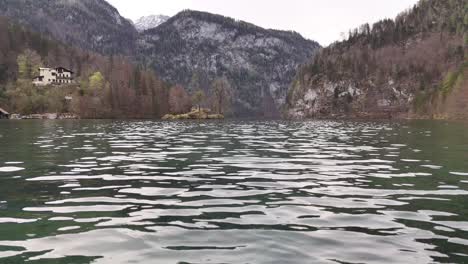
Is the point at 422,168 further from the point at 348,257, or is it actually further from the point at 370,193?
the point at 348,257

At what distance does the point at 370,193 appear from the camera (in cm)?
1496

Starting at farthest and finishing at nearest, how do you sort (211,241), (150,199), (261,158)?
(261,158) < (150,199) < (211,241)

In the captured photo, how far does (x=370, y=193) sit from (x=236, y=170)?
7.40 meters

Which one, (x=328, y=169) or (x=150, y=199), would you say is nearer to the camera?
(x=150, y=199)

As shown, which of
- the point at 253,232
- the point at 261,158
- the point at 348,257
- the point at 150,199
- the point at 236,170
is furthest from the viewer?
the point at 261,158

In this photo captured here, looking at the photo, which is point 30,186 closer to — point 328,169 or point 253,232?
point 253,232

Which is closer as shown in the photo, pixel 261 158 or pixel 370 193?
pixel 370 193

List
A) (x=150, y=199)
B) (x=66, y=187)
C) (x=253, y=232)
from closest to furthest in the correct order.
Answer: (x=253, y=232) < (x=150, y=199) < (x=66, y=187)

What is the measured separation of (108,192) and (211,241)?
6.97 m

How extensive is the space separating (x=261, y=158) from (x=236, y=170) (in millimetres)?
5652

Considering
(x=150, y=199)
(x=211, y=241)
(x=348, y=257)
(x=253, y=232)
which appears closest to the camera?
(x=348, y=257)

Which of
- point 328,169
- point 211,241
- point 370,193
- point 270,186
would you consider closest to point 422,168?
point 328,169

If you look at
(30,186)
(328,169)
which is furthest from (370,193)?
(30,186)

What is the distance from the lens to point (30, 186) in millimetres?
16312
